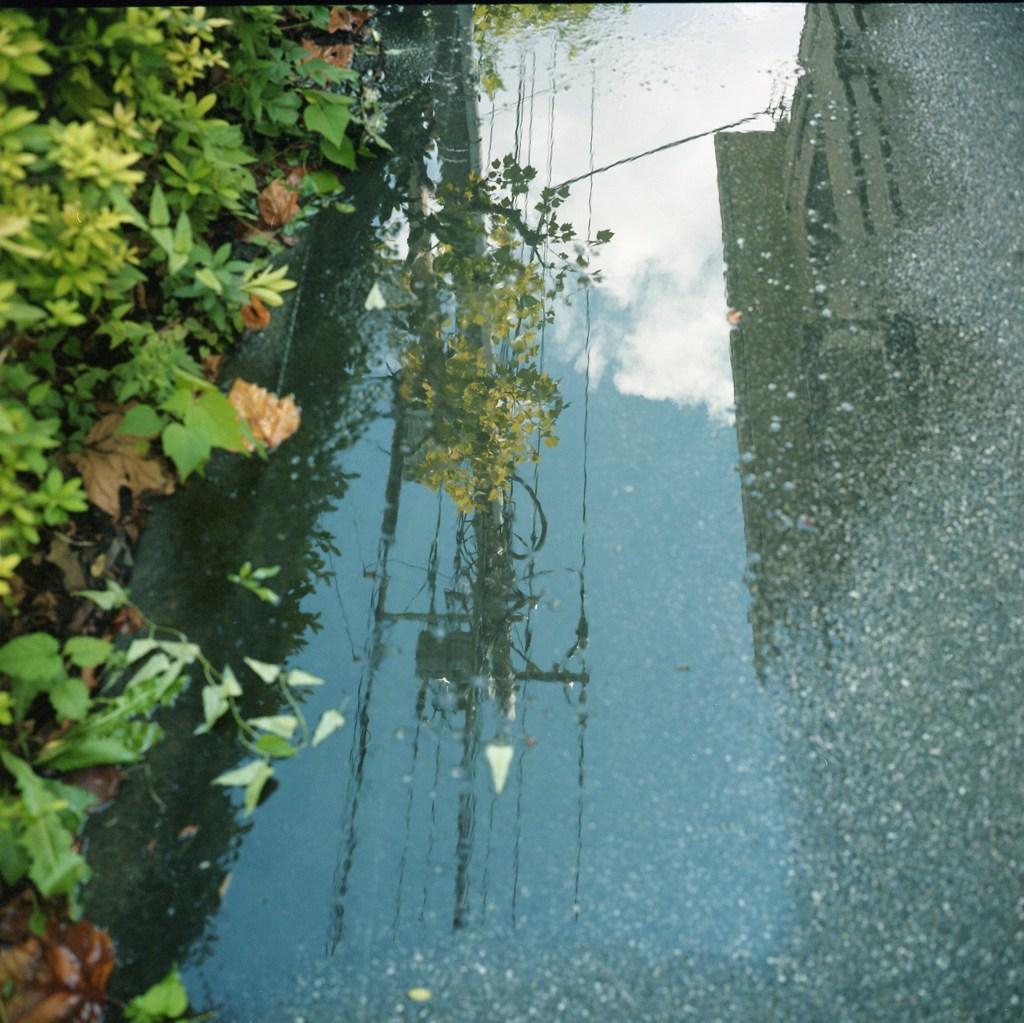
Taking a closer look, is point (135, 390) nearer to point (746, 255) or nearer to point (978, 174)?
point (746, 255)

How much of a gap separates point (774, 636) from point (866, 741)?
1.06ft

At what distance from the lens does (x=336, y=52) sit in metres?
3.52

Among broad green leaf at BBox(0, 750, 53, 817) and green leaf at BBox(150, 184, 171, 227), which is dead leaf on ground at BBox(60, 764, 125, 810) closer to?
broad green leaf at BBox(0, 750, 53, 817)

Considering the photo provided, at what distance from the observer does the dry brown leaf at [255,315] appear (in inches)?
112

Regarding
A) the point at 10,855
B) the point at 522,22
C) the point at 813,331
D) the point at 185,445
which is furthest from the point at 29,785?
the point at 522,22

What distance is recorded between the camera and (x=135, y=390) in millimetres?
2281

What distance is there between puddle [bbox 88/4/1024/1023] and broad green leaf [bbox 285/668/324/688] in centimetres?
3

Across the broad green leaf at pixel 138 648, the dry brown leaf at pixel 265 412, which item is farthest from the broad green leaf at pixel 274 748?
the dry brown leaf at pixel 265 412

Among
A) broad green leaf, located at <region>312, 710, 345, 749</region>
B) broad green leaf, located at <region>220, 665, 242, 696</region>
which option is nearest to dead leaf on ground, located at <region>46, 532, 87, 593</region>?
broad green leaf, located at <region>220, 665, 242, 696</region>

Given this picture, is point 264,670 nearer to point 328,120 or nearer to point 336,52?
point 328,120

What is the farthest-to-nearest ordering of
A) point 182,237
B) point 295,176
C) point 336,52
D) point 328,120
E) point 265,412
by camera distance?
point 336,52
point 295,176
point 328,120
point 265,412
point 182,237

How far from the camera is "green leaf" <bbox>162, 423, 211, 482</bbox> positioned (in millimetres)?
2234

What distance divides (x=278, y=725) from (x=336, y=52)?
2604mm

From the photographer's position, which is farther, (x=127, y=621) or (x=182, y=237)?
(x=182, y=237)
